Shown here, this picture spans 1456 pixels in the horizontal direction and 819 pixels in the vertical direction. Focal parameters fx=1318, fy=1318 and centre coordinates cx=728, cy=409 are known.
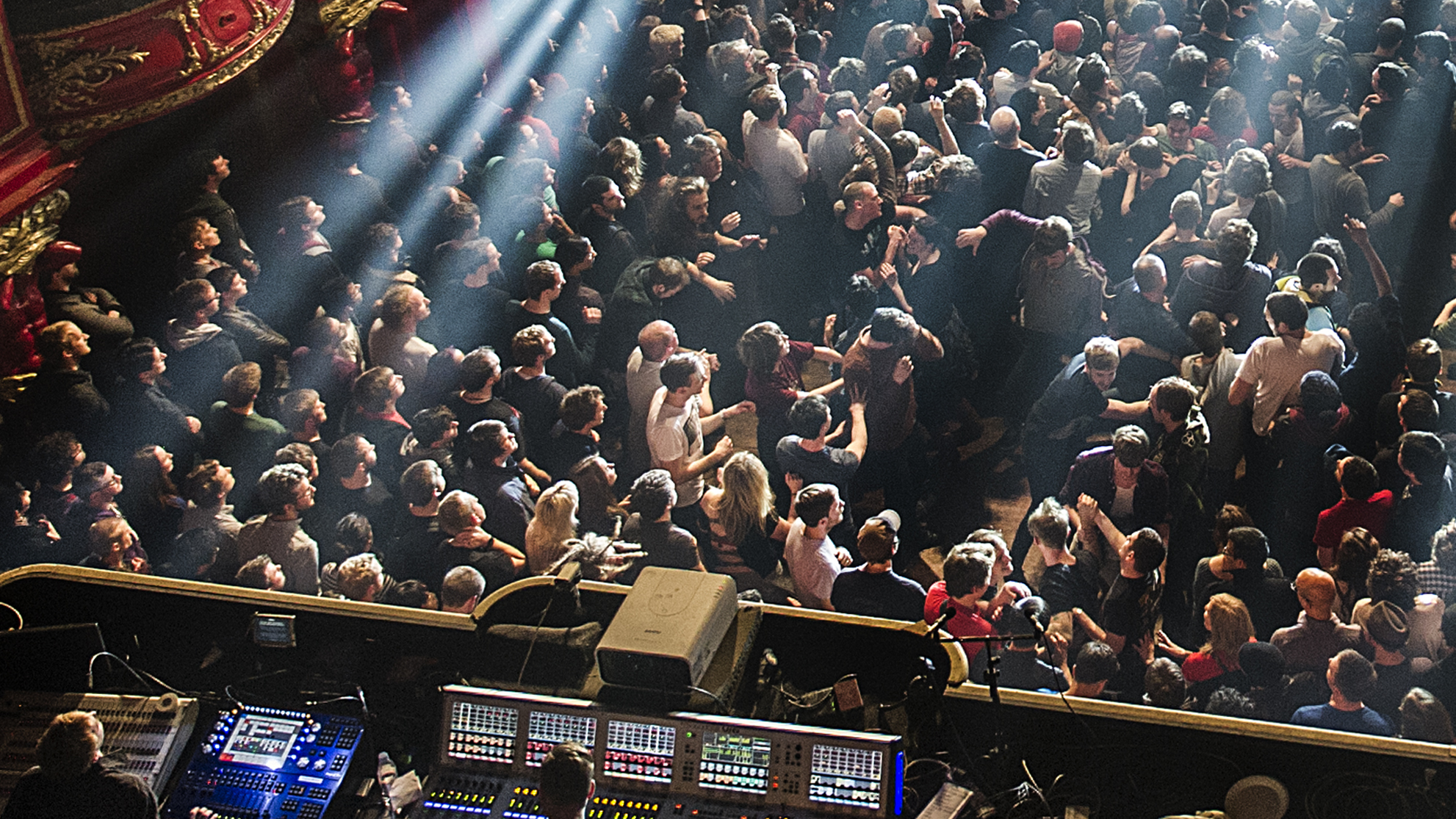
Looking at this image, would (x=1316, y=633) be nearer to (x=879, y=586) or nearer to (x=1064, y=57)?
(x=879, y=586)

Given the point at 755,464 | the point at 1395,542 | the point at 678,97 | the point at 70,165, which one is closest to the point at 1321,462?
the point at 1395,542

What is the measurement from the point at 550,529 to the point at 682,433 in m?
0.98

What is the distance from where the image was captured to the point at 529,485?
6.96 m

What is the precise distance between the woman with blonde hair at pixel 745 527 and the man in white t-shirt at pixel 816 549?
0.34m

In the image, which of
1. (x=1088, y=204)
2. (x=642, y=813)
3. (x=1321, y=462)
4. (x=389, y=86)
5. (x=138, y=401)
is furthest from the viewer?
(x=389, y=86)

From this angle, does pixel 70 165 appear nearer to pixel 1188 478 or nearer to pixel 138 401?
pixel 138 401

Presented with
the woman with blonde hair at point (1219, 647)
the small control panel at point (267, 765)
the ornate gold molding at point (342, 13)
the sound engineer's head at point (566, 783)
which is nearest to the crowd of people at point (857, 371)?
the woman with blonde hair at point (1219, 647)

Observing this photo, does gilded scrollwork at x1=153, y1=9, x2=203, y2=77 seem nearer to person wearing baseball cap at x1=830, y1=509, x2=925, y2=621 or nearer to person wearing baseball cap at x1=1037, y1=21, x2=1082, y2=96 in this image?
person wearing baseball cap at x1=830, y1=509, x2=925, y2=621

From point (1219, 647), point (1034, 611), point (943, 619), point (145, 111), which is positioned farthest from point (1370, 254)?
point (145, 111)

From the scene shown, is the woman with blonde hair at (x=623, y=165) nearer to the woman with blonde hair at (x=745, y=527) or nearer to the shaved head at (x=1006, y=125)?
the shaved head at (x=1006, y=125)

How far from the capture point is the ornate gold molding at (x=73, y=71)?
280 inches

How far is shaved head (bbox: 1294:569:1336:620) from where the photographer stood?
18.3 feet

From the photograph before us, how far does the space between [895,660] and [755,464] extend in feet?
6.71

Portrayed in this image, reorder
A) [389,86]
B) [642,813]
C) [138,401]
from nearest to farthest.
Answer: [642,813] < [138,401] < [389,86]
